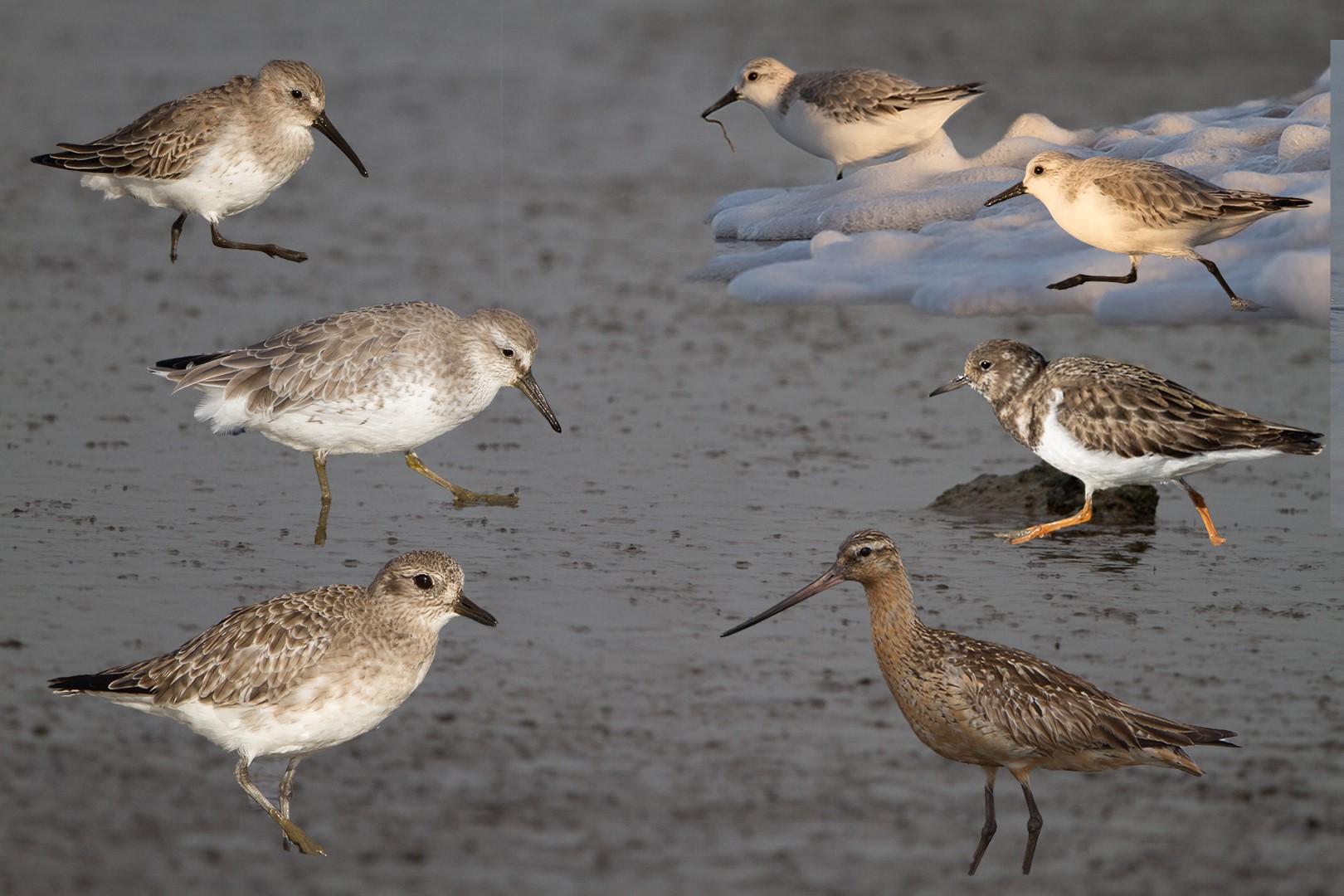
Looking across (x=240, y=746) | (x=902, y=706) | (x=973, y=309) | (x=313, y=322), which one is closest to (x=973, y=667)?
(x=902, y=706)

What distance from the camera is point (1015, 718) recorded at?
20.3 feet

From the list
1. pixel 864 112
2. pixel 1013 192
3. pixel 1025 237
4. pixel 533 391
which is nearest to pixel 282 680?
pixel 533 391

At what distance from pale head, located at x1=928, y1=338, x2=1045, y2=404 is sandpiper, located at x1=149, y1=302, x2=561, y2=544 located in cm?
239

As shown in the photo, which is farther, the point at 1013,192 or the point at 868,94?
the point at 868,94

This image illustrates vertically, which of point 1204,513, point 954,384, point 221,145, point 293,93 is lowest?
point 1204,513

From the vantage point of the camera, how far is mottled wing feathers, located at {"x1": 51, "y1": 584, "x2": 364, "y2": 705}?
6.14m

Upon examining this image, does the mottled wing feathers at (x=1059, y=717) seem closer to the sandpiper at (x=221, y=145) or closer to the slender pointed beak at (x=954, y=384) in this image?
the slender pointed beak at (x=954, y=384)

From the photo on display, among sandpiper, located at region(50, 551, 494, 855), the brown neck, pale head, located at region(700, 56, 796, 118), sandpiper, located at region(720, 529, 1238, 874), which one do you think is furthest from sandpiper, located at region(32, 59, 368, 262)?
pale head, located at region(700, 56, 796, 118)

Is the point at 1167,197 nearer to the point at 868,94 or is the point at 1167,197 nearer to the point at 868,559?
the point at 868,559

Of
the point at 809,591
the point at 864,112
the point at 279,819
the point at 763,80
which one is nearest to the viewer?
the point at 279,819

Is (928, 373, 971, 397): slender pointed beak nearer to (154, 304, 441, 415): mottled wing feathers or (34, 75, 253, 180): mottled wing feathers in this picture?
(154, 304, 441, 415): mottled wing feathers

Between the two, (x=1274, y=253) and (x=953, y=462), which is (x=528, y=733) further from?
(x=1274, y=253)

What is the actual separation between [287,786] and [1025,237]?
23.3 feet

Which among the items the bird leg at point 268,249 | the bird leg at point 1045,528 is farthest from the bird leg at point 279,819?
the bird leg at point 1045,528
